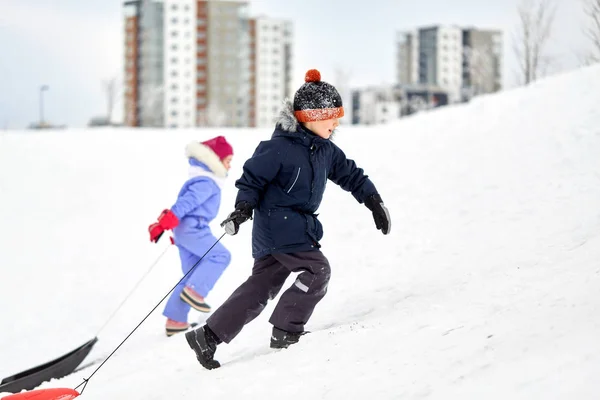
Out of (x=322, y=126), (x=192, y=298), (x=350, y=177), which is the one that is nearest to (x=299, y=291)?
(x=350, y=177)

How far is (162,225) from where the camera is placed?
5.20 meters

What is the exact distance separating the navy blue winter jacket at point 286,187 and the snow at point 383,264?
23.8 inches

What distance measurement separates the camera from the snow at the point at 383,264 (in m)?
2.70

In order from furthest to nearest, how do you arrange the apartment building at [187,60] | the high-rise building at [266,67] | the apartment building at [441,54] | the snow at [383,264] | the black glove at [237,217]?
1. the apartment building at [441,54]
2. the high-rise building at [266,67]
3. the apartment building at [187,60]
4. the black glove at [237,217]
5. the snow at [383,264]

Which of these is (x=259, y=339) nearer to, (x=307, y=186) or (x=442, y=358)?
(x=307, y=186)

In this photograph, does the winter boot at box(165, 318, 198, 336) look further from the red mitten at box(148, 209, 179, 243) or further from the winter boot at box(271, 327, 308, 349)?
the winter boot at box(271, 327, 308, 349)

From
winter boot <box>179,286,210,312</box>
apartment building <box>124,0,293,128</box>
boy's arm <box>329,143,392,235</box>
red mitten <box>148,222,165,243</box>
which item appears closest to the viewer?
boy's arm <box>329,143,392,235</box>

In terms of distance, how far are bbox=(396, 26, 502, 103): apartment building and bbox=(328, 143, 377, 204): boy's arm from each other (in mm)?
84642

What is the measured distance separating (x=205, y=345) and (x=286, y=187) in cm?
101

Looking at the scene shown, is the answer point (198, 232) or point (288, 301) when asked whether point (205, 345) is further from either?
point (198, 232)

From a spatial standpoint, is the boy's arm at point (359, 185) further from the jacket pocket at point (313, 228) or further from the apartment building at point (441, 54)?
the apartment building at point (441, 54)

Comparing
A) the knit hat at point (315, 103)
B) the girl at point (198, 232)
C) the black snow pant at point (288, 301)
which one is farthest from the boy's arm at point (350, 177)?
the girl at point (198, 232)

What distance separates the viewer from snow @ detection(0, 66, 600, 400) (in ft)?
8.86

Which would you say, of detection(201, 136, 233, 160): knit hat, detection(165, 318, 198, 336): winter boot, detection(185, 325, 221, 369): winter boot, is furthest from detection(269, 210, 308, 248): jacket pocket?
detection(165, 318, 198, 336): winter boot
